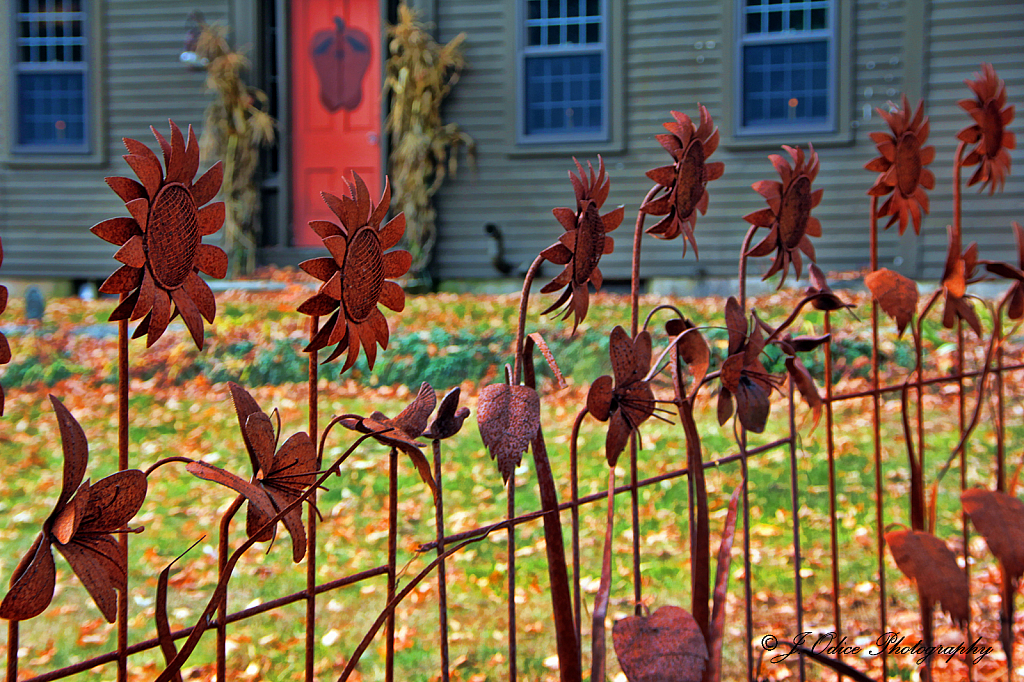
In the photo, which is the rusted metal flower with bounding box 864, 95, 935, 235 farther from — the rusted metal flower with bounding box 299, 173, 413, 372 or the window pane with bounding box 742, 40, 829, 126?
the window pane with bounding box 742, 40, 829, 126

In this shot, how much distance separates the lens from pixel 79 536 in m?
0.78

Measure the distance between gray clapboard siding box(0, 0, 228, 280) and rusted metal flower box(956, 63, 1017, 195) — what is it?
8.59m

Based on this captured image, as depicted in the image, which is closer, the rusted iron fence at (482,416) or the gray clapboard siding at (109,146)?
the rusted iron fence at (482,416)

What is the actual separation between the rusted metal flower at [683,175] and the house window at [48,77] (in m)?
9.70

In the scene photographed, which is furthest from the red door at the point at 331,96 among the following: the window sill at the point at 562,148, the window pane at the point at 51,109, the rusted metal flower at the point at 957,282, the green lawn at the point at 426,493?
the rusted metal flower at the point at 957,282

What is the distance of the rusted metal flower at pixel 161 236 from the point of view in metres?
0.75

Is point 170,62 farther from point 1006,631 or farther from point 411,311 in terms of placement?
point 1006,631

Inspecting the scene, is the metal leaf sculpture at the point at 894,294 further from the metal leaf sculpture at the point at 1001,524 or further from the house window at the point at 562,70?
the house window at the point at 562,70

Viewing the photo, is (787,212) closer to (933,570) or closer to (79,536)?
(933,570)

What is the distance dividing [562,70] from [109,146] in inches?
199

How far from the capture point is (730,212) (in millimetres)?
8188

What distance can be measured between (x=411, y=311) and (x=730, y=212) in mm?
3381

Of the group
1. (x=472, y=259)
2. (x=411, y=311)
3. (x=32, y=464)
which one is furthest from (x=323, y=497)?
(x=472, y=259)

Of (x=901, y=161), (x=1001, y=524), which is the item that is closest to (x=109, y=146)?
(x=901, y=161)
